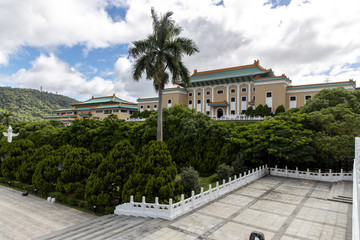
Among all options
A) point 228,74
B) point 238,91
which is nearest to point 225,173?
point 238,91

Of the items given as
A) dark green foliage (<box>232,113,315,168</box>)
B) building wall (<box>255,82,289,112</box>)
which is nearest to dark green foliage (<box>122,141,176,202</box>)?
dark green foliage (<box>232,113,315,168</box>)

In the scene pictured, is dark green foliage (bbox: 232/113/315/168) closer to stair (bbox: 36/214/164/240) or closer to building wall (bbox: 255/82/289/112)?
stair (bbox: 36/214/164/240)

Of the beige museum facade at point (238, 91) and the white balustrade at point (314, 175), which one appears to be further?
the beige museum facade at point (238, 91)

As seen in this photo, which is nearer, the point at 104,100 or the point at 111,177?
the point at 111,177

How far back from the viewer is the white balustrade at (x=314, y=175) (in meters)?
16.7

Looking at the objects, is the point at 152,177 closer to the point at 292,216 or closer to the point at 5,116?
the point at 292,216

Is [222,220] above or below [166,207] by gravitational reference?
below

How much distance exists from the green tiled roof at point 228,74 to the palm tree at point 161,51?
23.3 m

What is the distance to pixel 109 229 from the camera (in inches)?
352

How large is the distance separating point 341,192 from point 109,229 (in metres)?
13.5

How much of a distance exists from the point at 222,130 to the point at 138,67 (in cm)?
975

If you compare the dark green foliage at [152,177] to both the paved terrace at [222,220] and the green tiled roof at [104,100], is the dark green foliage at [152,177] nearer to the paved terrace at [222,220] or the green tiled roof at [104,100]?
the paved terrace at [222,220]

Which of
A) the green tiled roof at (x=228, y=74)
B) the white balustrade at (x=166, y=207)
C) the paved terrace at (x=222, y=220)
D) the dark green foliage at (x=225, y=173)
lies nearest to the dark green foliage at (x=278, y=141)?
the dark green foliage at (x=225, y=173)

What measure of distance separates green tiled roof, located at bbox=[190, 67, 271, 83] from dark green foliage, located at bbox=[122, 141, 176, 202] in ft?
96.3
